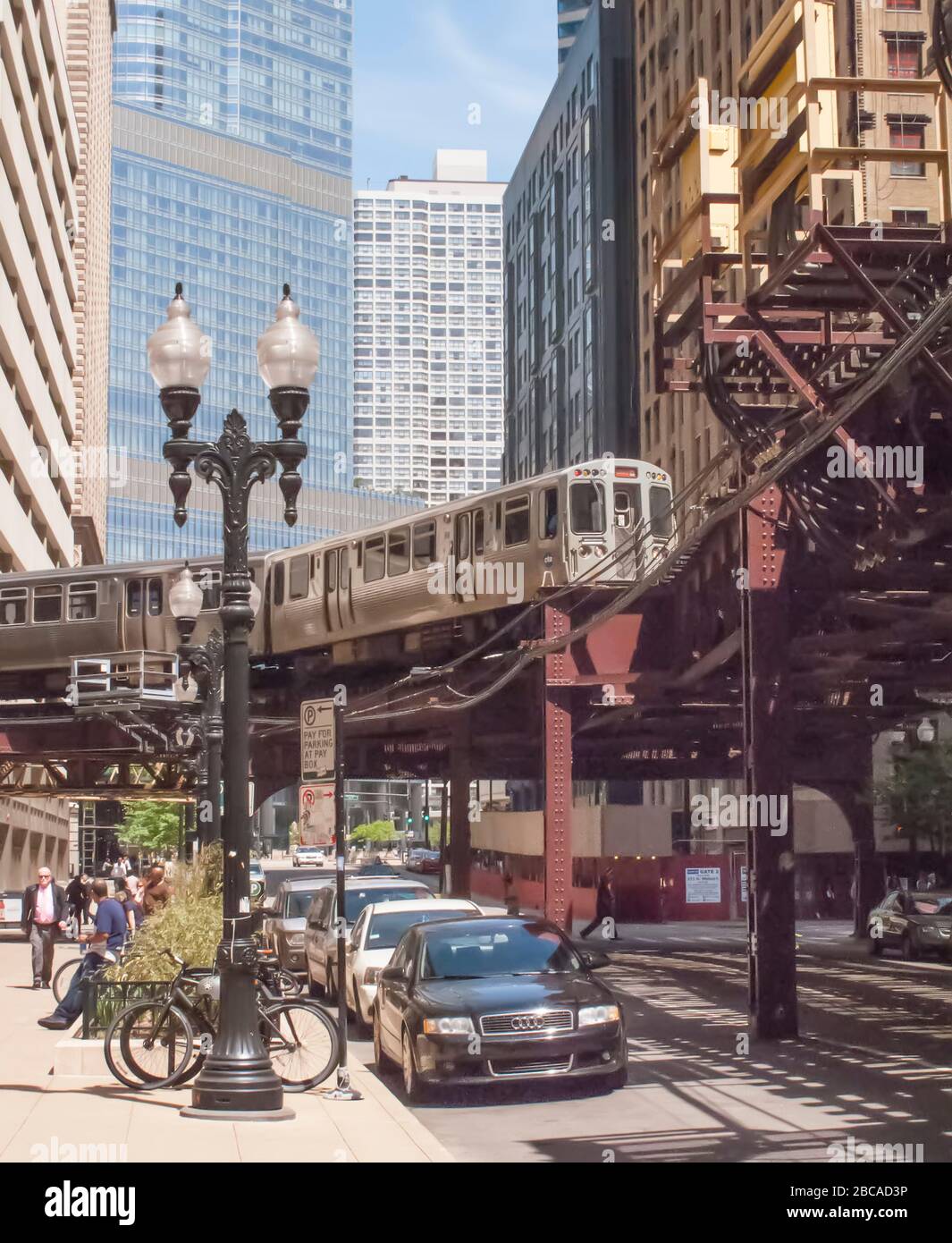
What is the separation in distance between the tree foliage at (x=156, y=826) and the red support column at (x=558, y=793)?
6047 cm

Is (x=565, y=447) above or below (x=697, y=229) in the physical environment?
above

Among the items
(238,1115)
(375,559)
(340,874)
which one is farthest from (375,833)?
(238,1115)

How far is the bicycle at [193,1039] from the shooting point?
13.4 metres

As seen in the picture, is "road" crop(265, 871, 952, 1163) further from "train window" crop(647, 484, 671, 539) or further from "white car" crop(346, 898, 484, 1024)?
"train window" crop(647, 484, 671, 539)

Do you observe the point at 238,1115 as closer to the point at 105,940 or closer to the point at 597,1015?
the point at 597,1015

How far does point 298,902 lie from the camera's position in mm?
28062

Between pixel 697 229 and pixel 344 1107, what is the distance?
13.8m

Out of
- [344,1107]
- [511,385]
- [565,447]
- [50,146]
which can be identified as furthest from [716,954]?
[511,385]

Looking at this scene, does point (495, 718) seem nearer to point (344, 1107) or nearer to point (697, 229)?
point (697, 229)

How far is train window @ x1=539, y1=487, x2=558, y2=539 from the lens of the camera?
3027 cm

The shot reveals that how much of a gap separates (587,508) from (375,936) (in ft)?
42.4

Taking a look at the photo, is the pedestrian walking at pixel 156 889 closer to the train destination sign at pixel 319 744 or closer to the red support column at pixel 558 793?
the red support column at pixel 558 793

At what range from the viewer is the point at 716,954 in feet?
118
